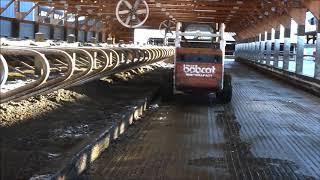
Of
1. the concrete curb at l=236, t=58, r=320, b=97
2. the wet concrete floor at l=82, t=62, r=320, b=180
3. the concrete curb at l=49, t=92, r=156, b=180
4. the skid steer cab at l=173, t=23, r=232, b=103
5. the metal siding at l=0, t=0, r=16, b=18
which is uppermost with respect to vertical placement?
the metal siding at l=0, t=0, r=16, b=18

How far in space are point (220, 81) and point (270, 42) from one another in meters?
18.8

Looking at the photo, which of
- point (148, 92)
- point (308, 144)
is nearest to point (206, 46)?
point (148, 92)

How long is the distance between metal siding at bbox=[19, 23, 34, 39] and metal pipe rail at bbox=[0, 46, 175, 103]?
10.1 m

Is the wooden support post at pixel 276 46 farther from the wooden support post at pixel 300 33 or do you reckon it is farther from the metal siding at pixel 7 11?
the metal siding at pixel 7 11

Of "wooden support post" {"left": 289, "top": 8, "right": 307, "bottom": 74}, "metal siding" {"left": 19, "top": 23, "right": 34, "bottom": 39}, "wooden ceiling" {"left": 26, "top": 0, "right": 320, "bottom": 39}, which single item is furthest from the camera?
"wooden ceiling" {"left": 26, "top": 0, "right": 320, "bottom": 39}

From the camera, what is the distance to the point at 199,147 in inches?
315

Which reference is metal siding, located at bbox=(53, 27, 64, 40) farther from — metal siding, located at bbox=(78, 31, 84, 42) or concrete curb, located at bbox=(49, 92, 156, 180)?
concrete curb, located at bbox=(49, 92, 156, 180)

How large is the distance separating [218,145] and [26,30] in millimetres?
20407

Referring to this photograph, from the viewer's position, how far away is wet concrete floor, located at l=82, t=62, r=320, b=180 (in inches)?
254

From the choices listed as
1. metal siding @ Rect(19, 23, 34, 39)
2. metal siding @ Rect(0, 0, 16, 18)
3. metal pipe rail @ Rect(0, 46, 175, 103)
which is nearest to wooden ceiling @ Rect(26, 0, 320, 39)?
metal siding @ Rect(19, 23, 34, 39)

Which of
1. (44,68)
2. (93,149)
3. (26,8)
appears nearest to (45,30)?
(26,8)

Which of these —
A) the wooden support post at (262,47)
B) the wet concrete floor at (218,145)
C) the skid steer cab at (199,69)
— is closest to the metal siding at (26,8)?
the wooden support post at (262,47)

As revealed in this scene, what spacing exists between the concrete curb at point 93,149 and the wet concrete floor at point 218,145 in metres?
0.11

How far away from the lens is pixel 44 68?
684 centimetres
